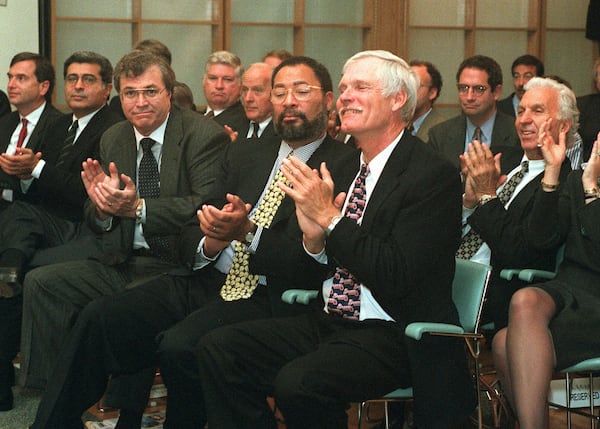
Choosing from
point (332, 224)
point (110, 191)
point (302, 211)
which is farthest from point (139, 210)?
point (332, 224)

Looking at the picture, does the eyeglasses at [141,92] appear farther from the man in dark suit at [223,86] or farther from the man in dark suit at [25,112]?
the man in dark suit at [223,86]

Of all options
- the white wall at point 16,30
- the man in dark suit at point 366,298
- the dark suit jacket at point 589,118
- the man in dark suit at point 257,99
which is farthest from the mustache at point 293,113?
the white wall at point 16,30

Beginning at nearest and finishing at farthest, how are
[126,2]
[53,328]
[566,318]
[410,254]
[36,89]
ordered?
[410,254]
[566,318]
[53,328]
[36,89]
[126,2]

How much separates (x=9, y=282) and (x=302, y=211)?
1934 millimetres

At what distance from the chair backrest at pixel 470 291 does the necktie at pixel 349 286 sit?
361mm

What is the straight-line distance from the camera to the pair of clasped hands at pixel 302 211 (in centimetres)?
284

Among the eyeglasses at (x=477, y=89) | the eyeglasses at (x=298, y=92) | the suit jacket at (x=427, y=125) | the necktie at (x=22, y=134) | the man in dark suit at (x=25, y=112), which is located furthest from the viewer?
the suit jacket at (x=427, y=125)

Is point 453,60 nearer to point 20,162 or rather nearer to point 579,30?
point 579,30

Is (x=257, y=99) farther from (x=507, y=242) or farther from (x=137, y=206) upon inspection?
(x=507, y=242)

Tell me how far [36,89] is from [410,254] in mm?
3105

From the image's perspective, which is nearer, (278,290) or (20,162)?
(278,290)

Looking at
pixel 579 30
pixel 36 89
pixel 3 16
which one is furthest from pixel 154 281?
pixel 579 30

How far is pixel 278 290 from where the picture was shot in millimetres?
3416

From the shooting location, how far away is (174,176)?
3.90 m
